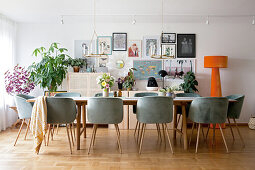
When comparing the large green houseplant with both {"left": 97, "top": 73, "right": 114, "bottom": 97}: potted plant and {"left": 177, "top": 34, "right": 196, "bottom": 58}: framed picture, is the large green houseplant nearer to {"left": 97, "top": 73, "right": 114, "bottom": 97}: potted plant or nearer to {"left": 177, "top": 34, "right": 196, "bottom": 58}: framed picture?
{"left": 97, "top": 73, "right": 114, "bottom": 97}: potted plant

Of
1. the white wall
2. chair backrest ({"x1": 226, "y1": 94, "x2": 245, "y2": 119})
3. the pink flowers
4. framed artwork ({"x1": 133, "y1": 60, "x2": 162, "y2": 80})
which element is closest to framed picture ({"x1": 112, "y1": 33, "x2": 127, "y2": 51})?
the white wall

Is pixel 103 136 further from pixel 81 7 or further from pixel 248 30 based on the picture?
pixel 248 30

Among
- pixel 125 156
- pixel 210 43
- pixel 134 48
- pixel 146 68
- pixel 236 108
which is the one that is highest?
pixel 210 43

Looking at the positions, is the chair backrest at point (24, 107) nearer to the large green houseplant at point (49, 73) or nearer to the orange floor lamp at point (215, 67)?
the large green houseplant at point (49, 73)

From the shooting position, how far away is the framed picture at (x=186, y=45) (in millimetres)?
5707

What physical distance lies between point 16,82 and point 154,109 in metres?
3.28

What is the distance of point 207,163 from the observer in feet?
9.89

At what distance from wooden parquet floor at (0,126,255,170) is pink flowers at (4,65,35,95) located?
119 cm

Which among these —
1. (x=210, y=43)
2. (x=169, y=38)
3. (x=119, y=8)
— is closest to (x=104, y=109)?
(x=119, y=8)

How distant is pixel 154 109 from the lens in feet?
11.1

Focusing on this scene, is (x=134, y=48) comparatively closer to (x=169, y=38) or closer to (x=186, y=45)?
(x=169, y=38)

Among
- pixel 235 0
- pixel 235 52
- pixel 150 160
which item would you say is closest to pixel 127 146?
pixel 150 160

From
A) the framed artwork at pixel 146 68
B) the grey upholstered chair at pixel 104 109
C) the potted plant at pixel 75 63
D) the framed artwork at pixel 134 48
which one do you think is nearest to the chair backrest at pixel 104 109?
the grey upholstered chair at pixel 104 109

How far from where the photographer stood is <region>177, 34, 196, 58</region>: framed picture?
225 inches
